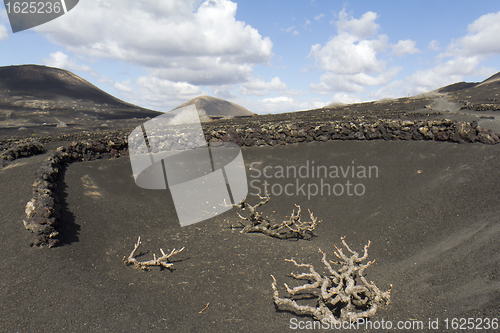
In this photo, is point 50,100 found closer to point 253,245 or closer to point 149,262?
point 149,262

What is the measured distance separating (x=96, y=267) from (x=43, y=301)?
48.1 inches

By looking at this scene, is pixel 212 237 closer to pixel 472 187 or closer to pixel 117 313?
pixel 117 313

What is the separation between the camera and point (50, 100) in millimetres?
73438

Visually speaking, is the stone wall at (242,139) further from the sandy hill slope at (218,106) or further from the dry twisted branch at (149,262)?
the sandy hill slope at (218,106)

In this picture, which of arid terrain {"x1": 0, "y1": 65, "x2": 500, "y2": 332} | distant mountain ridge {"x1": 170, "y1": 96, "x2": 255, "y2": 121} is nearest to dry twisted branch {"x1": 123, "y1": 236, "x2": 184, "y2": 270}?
arid terrain {"x1": 0, "y1": 65, "x2": 500, "y2": 332}

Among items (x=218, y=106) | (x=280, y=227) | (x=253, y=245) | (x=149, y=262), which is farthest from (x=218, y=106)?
(x=149, y=262)

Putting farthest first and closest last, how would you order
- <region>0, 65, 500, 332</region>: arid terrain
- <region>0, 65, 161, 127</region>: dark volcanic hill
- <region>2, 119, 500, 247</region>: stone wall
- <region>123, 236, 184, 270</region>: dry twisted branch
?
<region>0, 65, 161, 127</region>: dark volcanic hill, <region>2, 119, 500, 247</region>: stone wall, <region>123, 236, 184, 270</region>: dry twisted branch, <region>0, 65, 500, 332</region>: arid terrain

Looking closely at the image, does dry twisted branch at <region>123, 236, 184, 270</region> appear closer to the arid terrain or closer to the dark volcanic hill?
the arid terrain

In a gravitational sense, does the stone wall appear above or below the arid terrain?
above

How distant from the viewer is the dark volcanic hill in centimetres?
5511

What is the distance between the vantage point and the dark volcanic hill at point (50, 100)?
55.1 metres

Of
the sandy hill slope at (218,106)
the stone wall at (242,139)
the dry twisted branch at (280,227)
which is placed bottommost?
the dry twisted branch at (280,227)

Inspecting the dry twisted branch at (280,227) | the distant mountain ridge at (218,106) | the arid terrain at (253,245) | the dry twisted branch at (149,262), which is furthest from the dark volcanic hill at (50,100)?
the dry twisted branch at (149,262)

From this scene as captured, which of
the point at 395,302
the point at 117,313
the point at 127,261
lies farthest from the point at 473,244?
the point at 127,261
